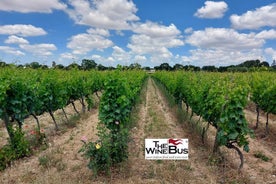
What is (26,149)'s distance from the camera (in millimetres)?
6734

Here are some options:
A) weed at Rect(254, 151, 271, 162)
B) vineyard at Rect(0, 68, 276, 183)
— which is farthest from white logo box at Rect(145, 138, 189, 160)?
weed at Rect(254, 151, 271, 162)

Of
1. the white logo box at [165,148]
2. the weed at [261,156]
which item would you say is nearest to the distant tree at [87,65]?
the white logo box at [165,148]

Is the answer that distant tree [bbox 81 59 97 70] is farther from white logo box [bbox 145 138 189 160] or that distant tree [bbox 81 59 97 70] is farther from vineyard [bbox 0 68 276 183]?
white logo box [bbox 145 138 189 160]

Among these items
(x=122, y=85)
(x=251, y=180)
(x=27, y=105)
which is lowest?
(x=251, y=180)

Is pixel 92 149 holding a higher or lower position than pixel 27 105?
lower

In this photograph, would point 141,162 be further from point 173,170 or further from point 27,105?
point 27,105

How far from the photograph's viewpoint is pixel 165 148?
602 centimetres

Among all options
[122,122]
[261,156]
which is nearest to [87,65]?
[122,122]

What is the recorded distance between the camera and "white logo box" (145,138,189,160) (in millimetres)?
5879

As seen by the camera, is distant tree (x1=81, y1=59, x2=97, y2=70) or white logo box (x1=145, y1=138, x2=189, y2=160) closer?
white logo box (x1=145, y1=138, x2=189, y2=160)

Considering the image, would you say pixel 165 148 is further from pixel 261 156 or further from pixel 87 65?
pixel 87 65

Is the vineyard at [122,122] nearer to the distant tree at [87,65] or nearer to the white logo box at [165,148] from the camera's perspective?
the white logo box at [165,148]

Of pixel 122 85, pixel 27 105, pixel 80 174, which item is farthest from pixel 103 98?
pixel 27 105

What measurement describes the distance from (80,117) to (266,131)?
7809 mm
